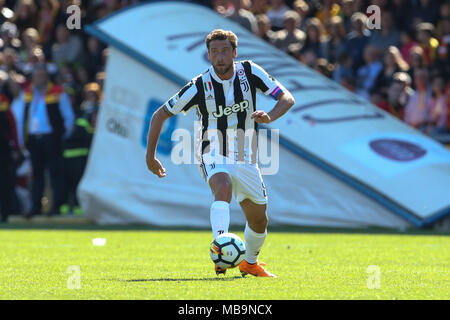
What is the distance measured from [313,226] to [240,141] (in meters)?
7.36

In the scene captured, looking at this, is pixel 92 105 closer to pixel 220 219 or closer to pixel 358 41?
pixel 358 41

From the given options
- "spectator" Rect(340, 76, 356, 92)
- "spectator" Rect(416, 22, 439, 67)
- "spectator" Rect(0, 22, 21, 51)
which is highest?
"spectator" Rect(0, 22, 21, 51)

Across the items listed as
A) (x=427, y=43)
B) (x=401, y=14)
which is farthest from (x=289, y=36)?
(x=427, y=43)

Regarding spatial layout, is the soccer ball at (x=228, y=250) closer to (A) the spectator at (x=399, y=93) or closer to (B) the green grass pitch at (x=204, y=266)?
(B) the green grass pitch at (x=204, y=266)

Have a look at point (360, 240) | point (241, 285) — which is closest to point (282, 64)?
point (360, 240)

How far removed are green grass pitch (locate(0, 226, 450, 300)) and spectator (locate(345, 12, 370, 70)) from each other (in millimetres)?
3986

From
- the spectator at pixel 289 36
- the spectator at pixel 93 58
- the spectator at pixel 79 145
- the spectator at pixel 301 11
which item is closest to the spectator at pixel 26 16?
the spectator at pixel 93 58

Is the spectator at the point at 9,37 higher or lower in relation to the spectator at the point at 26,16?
lower

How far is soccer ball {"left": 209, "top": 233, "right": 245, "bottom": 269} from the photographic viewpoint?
7570 mm

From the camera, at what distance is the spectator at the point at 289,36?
1794 centimetres

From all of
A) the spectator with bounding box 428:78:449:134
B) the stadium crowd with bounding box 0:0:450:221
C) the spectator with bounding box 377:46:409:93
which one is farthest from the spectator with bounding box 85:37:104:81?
the spectator with bounding box 428:78:449:134

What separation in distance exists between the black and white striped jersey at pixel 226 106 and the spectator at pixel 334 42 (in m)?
9.28

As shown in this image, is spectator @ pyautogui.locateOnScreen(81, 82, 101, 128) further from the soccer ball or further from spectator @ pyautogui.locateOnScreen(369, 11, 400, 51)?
the soccer ball
